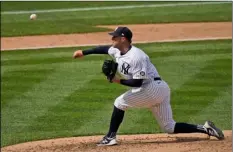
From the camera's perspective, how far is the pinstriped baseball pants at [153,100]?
10.1 m

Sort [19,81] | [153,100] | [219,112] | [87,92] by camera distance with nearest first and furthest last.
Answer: [153,100] < [219,112] < [87,92] < [19,81]

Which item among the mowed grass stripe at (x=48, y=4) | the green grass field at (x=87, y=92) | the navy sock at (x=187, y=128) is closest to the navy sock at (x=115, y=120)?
the navy sock at (x=187, y=128)

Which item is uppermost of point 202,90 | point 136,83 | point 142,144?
point 136,83


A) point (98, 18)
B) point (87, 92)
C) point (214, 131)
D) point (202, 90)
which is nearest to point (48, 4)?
point (98, 18)

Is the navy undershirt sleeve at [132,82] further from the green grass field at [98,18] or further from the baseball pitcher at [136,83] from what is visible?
the green grass field at [98,18]

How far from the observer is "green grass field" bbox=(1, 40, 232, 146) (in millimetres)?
11664

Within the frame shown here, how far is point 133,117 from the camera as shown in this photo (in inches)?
479

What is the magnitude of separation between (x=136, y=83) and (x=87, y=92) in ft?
12.6

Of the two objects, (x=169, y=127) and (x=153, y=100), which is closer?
(x=153, y=100)

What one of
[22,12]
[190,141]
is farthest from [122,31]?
[22,12]

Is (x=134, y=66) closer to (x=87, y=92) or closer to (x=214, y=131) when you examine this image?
(x=214, y=131)

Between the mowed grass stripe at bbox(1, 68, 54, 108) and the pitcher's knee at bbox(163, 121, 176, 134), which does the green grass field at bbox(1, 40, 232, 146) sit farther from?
the pitcher's knee at bbox(163, 121, 176, 134)

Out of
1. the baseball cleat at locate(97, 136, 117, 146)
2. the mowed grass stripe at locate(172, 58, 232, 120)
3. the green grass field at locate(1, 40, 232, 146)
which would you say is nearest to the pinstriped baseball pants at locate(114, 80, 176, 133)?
the baseball cleat at locate(97, 136, 117, 146)

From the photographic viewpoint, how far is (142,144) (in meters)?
10.4
